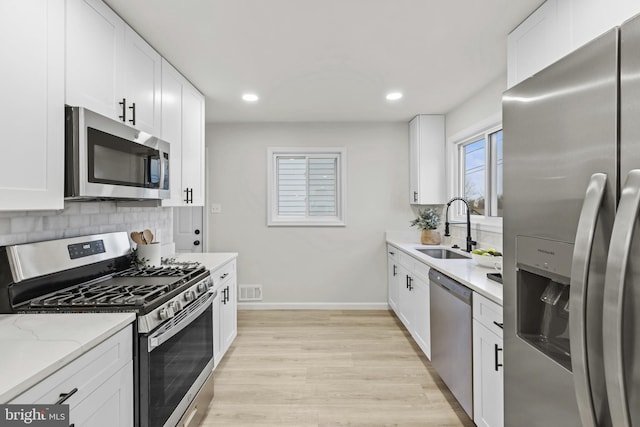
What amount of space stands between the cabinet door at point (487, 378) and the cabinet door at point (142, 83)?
2.34m

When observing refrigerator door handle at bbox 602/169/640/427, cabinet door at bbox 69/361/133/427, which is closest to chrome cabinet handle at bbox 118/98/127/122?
cabinet door at bbox 69/361/133/427

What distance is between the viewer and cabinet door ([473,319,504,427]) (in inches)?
66.1

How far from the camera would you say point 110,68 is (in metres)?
1.84

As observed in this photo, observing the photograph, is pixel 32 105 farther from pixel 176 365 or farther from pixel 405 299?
pixel 405 299

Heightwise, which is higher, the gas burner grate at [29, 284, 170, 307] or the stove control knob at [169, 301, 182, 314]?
the gas burner grate at [29, 284, 170, 307]

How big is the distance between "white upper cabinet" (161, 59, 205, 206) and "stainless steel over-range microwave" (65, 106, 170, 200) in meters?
0.38

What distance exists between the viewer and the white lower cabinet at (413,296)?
2793mm

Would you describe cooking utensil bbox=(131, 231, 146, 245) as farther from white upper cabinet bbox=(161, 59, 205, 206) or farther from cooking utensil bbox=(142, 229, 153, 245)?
white upper cabinet bbox=(161, 59, 205, 206)

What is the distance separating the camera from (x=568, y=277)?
854 mm

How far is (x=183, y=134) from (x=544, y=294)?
2692mm

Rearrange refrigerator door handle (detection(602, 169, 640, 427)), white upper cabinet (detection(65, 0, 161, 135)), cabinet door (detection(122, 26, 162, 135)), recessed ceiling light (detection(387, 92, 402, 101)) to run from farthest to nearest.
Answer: recessed ceiling light (detection(387, 92, 402, 101)) < cabinet door (detection(122, 26, 162, 135)) < white upper cabinet (detection(65, 0, 161, 135)) < refrigerator door handle (detection(602, 169, 640, 427))

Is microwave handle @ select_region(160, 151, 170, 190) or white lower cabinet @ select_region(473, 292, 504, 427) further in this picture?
microwave handle @ select_region(160, 151, 170, 190)

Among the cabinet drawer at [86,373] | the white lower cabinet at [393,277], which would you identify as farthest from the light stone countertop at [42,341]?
the white lower cabinet at [393,277]

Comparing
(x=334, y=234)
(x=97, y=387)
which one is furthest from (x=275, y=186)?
(x=97, y=387)
